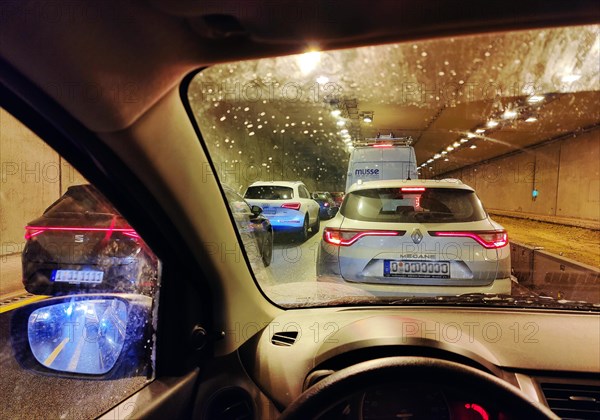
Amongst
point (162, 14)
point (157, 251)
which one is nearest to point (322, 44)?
point (162, 14)

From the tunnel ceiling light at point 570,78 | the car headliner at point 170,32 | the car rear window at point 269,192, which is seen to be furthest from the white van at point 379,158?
the car headliner at point 170,32

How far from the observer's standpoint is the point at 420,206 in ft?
13.0

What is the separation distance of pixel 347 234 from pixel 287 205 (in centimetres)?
122

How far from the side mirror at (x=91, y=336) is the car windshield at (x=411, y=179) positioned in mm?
682

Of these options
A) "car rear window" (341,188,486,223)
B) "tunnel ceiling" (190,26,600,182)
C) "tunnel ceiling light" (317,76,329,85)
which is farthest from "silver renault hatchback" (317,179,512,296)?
"tunnel ceiling light" (317,76,329,85)

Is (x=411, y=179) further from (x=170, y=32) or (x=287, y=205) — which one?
(x=170, y=32)

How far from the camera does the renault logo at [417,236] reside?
3770 mm

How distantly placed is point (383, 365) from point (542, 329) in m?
1.16

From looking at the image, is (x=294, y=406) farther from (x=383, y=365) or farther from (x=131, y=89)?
(x=131, y=89)

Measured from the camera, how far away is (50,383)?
10.9 feet

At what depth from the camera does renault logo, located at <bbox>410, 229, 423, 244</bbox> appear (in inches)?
148

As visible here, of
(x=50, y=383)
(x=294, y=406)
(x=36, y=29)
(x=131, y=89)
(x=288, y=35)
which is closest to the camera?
(x=36, y=29)

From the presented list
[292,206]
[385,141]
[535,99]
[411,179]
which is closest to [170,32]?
[535,99]

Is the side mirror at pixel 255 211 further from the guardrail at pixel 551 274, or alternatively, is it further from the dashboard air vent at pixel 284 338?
the guardrail at pixel 551 274
